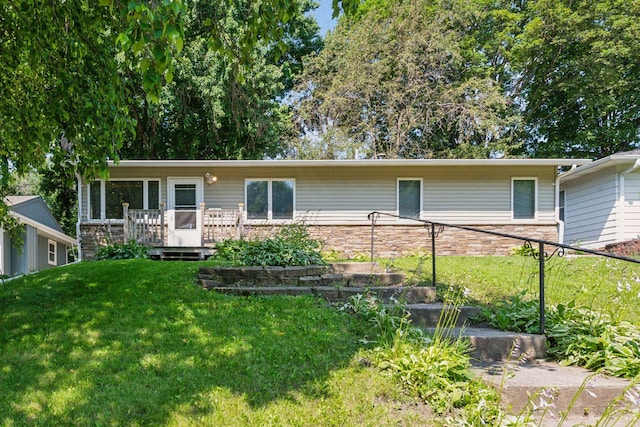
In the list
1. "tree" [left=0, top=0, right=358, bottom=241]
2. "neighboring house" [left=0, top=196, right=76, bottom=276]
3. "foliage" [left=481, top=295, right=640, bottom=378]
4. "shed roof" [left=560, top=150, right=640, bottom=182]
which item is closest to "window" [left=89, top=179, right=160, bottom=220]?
→ "neighboring house" [left=0, top=196, right=76, bottom=276]

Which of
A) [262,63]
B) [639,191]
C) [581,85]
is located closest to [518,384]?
[639,191]

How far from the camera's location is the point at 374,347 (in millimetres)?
2906

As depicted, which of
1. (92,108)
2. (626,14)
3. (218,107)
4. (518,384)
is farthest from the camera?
(626,14)

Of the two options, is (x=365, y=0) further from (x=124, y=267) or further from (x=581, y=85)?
(x=124, y=267)

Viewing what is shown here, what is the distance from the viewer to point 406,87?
52.2 feet

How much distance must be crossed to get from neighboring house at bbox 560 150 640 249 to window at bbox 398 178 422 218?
3.77 metres

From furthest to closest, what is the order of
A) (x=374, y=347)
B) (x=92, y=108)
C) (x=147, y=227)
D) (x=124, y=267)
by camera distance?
(x=147, y=227) < (x=124, y=267) < (x=92, y=108) < (x=374, y=347)

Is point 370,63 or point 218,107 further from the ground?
point 370,63

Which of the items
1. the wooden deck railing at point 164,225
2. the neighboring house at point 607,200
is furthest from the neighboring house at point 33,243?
the neighboring house at point 607,200

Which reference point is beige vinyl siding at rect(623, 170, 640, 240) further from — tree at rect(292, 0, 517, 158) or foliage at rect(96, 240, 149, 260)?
foliage at rect(96, 240, 149, 260)

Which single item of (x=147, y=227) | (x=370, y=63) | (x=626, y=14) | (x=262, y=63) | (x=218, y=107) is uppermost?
(x=626, y=14)

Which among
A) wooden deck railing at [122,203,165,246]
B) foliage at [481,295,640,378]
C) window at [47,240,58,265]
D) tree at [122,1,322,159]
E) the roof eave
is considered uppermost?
tree at [122,1,322,159]

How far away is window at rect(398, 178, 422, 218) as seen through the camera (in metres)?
10.1

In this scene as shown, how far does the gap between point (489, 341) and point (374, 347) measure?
0.97m
